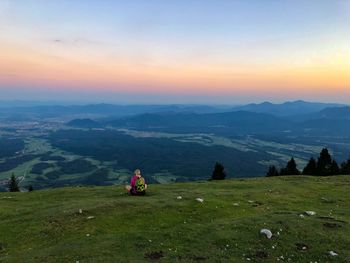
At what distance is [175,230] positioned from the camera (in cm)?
2195

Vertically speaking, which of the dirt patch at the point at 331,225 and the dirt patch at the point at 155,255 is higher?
the dirt patch at the point at 331,225

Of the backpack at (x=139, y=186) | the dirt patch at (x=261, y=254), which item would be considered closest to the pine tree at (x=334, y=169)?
the backpack at (x=139, y=186)

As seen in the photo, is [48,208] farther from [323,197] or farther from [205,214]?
[323,197]

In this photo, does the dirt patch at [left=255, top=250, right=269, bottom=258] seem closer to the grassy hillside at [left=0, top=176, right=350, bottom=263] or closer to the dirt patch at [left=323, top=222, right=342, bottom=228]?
the grassy hillside at [left=0, top=176, right=350, bottom=263]

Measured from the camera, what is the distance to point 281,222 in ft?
75.8

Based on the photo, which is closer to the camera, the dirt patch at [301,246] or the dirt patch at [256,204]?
the dirt patch at [301,246]

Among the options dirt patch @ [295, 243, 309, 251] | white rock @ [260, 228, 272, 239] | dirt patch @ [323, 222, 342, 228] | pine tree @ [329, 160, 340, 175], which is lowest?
pine tree @ [329, 160, 340, 175]

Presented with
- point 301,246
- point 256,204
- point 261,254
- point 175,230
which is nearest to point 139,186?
point 256,204

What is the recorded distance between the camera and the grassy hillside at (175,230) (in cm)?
1844

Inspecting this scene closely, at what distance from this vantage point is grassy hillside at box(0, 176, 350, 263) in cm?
1844

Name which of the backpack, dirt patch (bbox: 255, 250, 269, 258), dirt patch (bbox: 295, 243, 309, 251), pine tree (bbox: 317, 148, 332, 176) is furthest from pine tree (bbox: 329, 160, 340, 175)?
dirt patch (bbox: 255, 250, 269, 258)

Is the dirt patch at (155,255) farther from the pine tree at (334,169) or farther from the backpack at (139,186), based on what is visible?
the pine tree at (334,169)

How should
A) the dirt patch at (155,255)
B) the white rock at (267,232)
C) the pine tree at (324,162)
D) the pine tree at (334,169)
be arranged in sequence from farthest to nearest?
the pine tree at (324,162), the pine tree at (334,169), the white rock at (267,232), the dirt patch at (155,255)

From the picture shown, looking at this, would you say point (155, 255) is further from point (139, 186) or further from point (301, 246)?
point (139, 186)
